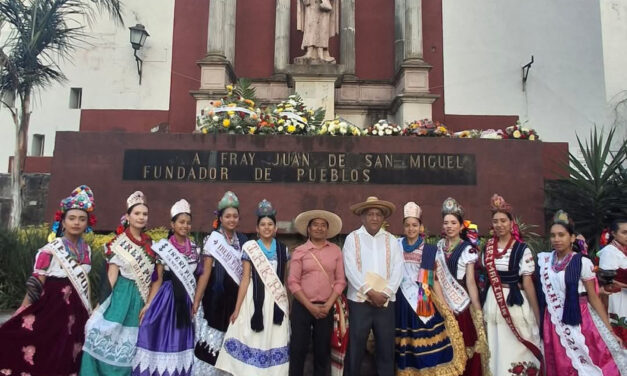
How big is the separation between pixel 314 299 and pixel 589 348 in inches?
88.9

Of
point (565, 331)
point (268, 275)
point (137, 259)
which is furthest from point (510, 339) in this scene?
point (137, 259)

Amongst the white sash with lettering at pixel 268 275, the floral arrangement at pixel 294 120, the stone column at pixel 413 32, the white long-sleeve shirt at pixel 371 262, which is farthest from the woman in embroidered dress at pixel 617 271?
the stone column at pixel 413 32

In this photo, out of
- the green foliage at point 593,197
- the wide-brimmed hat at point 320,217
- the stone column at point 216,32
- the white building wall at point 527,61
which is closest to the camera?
the wide-brimmed hat at point 320,217

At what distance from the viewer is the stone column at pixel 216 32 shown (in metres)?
11.5

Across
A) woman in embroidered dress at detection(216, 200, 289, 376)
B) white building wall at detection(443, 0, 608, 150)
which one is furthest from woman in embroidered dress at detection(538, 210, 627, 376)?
white building wall at detection(443, 0, 608, 150)

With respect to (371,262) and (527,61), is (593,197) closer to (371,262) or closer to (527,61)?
(371,262)

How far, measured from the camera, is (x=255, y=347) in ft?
13.3

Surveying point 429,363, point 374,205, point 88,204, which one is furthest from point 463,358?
point 88,204

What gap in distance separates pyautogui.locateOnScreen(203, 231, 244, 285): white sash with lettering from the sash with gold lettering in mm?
496

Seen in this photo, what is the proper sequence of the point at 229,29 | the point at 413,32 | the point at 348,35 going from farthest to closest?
1. the point at 348,35
2. the point at 229,29
3. the point at 413,32

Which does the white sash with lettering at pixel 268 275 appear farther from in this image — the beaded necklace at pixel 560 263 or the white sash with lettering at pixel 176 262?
the beaded necklace at pixel 560 263

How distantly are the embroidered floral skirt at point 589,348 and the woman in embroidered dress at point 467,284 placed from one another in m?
0.51

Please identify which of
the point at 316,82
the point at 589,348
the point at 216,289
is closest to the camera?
the point at 589,348

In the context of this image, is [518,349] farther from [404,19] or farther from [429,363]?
[404,19]
